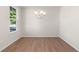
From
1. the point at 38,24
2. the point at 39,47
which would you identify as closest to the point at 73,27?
the point at 39,47

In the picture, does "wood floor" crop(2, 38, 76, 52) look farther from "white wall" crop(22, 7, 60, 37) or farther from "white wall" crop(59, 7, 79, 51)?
"white wall" crop(22, 7, 60, 37)

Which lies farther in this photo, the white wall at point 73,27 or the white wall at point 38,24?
the white wall at point 38,24

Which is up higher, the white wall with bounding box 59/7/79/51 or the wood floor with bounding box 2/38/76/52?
the white wall with bounding box 59/7/79/51

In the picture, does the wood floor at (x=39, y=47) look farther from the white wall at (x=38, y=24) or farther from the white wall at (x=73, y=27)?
the white wall at (x=38, y=24)

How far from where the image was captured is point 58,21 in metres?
9.09

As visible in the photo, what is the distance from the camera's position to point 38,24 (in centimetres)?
924

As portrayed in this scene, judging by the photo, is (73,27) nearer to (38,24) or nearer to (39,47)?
(39,47)

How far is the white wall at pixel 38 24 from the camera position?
30.1 feet

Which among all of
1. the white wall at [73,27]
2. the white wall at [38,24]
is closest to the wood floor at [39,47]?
the white wall at [73,27]

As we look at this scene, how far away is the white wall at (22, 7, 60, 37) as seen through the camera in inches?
362

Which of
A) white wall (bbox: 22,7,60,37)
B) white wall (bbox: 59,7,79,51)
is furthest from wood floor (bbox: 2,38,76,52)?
white wall (bbox: 22,7,60,37)
